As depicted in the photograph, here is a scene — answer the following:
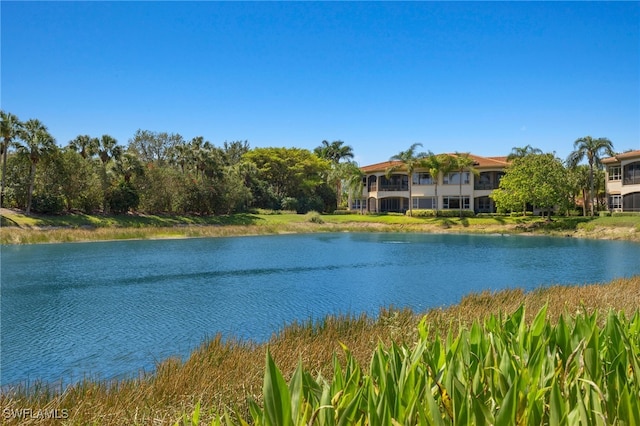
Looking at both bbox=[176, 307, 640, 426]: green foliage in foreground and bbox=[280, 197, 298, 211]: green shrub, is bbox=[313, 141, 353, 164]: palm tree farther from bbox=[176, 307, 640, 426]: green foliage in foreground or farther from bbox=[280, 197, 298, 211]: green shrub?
bbox=[176, 307, 640, 426]: green foliage in foreground

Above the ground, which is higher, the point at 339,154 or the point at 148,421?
the point at 339,154

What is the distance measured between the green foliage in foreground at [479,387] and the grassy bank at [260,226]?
129 ft

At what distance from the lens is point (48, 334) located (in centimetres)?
1215

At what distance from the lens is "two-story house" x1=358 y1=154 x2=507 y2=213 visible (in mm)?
62594

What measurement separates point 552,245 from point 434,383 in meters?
37.5

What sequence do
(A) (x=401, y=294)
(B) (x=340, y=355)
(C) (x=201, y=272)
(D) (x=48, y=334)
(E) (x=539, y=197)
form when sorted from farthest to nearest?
1. (E) (x=539, y=197)
2. (C) (x=201, y=272)
3. (A) (x=401, y=294)
4. (D) (x=48, y=334)
5. (B) (x=340, y=355)

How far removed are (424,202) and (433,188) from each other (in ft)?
7.88

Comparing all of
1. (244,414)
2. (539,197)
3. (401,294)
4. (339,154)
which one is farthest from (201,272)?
(339,154)

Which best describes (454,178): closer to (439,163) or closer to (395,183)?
(439,163)

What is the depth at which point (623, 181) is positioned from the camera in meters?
52.1

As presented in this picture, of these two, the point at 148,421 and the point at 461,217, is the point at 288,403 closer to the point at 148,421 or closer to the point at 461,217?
the point at 148,421

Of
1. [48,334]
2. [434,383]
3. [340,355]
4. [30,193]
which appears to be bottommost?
[48,334]

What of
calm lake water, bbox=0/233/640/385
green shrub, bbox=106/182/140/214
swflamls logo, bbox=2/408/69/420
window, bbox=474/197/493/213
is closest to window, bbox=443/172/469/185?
window, bbox=474/197/493/213

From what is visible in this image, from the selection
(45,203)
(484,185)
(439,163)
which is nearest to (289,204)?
(439,163)
